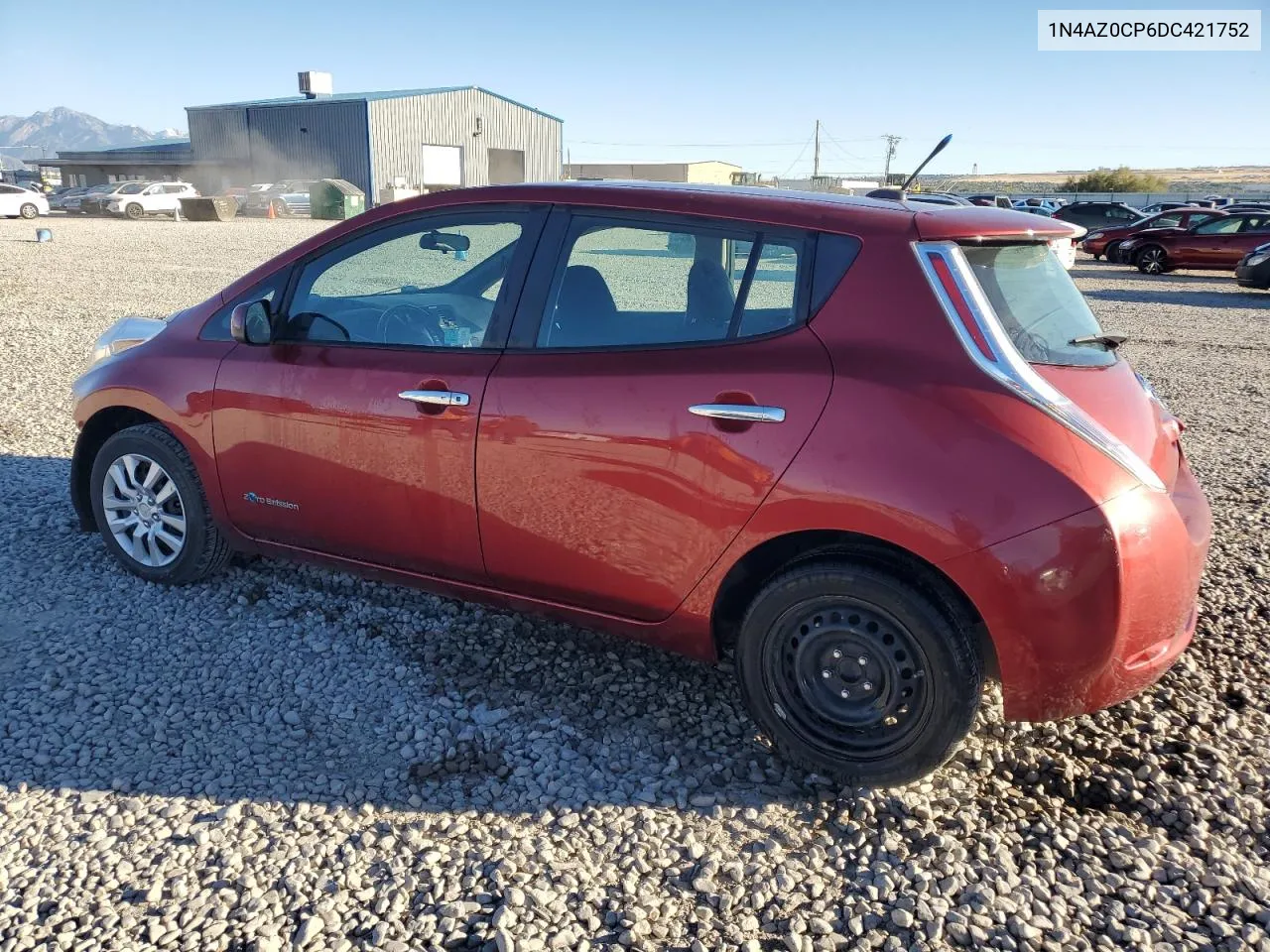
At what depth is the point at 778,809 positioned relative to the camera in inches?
112

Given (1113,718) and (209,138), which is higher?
(209,138)

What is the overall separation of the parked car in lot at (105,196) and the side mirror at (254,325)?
42.1m

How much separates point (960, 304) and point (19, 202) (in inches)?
1688

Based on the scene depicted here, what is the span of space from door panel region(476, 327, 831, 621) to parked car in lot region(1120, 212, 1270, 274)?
22463mm

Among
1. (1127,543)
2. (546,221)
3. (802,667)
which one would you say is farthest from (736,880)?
(546,221)

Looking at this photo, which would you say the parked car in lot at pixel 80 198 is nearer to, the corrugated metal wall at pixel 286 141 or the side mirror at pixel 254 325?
the corrugated metal wall at pixel 286 141

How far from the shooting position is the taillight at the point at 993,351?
102 inches

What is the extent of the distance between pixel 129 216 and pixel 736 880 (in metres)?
44.4

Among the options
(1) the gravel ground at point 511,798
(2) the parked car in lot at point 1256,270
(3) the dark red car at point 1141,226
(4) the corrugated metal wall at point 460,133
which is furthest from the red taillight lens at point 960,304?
(4) the corrugated metal wall at point 460,133

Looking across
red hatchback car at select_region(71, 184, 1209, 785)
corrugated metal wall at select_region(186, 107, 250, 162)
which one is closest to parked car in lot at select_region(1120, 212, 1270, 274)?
red hatchback car at select_region(71, 184, 1209, 785)

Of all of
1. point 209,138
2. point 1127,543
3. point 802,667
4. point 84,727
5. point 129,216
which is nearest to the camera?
point 1127,543

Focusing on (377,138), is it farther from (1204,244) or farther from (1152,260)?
(1204,244)

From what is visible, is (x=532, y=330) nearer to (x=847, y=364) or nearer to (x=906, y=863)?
(x=847, y=364)

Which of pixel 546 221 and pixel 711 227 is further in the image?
pixel 546 221
